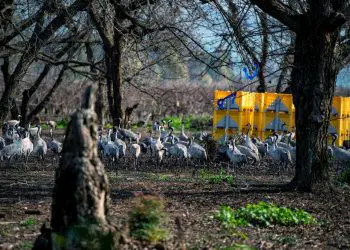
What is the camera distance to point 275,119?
27.5 metres

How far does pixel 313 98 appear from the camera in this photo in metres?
11.9

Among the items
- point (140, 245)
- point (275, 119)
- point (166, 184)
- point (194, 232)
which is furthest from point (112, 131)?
point (140, 245)

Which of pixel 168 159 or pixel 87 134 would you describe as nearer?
pixel 87 134

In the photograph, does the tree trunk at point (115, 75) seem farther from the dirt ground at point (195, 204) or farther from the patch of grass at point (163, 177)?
the patch of grass at point (163, 177)

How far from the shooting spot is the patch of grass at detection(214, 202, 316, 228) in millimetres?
9039

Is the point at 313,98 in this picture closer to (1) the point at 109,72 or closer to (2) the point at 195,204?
(2) the point at 195,204

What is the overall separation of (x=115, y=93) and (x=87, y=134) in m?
15.8

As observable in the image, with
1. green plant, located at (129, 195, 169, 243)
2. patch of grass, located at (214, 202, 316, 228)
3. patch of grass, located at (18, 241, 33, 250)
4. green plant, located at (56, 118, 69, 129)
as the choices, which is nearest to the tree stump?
green plant, located at (129, 195, 169, 243)

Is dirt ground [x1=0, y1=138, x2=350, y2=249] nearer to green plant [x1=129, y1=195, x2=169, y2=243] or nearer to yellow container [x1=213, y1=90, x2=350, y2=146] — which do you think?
green plant [x1=129, y1=195, x2=169, y2=243]

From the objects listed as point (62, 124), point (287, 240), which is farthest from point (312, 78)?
point (62, 124)

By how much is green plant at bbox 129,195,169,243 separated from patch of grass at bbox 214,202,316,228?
2203mm

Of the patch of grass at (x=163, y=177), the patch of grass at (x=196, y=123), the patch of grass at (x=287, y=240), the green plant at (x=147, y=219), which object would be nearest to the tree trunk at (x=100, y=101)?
the patch of grass at (x=163, y=177)

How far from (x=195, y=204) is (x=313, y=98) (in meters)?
2.94

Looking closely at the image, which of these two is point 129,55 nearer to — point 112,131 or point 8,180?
point 112,131
